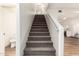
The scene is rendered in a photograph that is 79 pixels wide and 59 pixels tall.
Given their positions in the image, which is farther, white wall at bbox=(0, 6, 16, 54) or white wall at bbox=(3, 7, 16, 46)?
white wall at bbox=(3, 7, 16, 46)

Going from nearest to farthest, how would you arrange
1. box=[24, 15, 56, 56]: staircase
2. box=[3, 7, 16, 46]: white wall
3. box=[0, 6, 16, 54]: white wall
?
box=[24, 15, 56, 56]: staircase < box=[0, 6, 16, 54]: white wall < box=[3, 7, 16, 46]: white wall

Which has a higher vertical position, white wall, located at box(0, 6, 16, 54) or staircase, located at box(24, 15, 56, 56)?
white wall, located at box(0, 6, 16, 54)

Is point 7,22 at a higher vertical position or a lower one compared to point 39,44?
higher

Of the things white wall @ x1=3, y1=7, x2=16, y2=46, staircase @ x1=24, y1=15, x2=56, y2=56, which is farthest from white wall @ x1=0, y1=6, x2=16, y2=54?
staircase @ x1=24, y1=15, x2=56, y2=56

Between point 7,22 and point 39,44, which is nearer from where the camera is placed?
point 39,44

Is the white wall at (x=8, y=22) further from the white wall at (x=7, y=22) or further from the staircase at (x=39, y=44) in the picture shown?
the staircase at (x=39, y=44)

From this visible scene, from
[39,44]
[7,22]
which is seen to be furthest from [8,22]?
[39,44]

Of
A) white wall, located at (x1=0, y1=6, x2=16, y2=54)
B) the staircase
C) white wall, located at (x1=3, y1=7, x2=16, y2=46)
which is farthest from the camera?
white wall, located at (x1=3, y1=7, x2=16, y2=46)

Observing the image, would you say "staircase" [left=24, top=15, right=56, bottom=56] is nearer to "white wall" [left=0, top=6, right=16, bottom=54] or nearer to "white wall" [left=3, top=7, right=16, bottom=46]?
"white wall" [left=0, top=6, right=16, bottom=54]

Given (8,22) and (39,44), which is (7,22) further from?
(39,44)

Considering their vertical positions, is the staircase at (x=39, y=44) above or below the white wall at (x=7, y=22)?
below

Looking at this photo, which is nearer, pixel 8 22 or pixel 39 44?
pixel 39 44

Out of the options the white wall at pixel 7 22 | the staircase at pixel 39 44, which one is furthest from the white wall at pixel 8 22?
the staircase at pixel 39 44

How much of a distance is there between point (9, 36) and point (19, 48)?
3.75 meters
